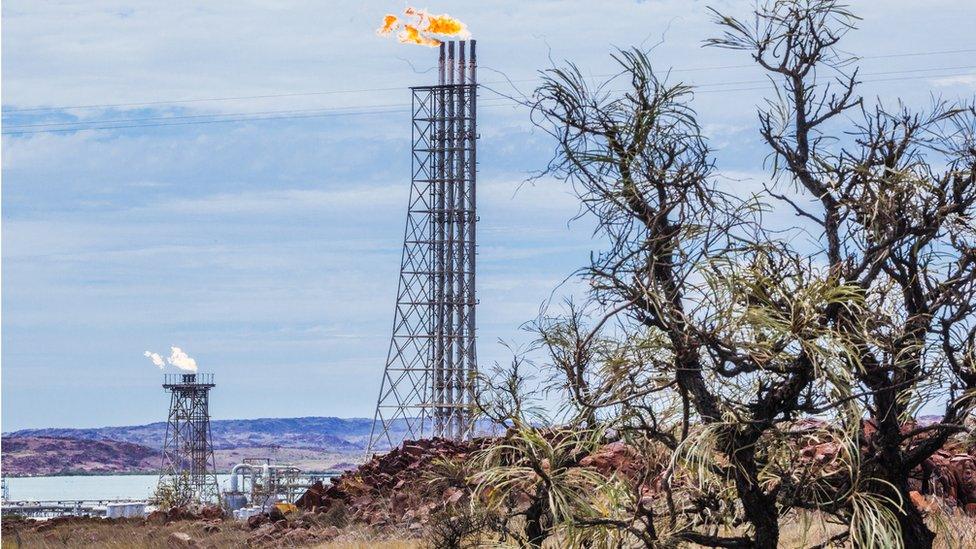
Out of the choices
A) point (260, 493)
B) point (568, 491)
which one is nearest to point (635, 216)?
point (568, 491)

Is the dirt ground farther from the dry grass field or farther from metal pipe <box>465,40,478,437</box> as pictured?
metal pipe <box>465,40,478,437</box>

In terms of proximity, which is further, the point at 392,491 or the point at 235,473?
the point at 235,473

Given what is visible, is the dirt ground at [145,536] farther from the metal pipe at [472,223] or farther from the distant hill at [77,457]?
the distant hill at [77,457]

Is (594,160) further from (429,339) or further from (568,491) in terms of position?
(429,339)

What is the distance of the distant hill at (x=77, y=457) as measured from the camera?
169 meters

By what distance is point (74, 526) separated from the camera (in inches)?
849

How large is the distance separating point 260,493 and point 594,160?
1014 inches

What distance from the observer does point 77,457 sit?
17675 centimetres

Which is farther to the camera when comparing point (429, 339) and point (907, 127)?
point (429, 339)

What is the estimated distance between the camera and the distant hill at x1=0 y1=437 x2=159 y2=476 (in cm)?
16938

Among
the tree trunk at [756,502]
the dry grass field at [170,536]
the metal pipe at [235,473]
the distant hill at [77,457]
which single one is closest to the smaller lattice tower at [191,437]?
the metal pipe at [235,473]

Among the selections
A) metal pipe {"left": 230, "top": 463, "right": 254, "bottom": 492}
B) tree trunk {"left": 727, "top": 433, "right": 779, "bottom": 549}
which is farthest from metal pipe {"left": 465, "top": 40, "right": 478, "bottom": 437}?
tree trunk {"left": 727, "top": 433, "right": 779, "bottom": 549}

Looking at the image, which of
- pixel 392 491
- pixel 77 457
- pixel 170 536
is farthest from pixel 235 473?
pixel 77 457

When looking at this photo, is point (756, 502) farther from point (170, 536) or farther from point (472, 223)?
point (472, 223)
